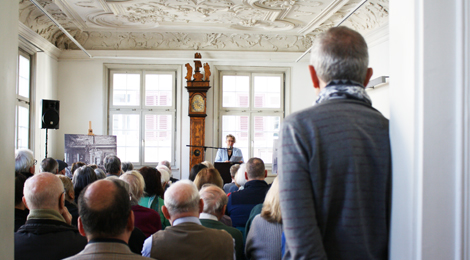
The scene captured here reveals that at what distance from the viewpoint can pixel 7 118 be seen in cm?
134

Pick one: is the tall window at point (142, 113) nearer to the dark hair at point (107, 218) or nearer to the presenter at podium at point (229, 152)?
the presenter at podium at point (229, 152)

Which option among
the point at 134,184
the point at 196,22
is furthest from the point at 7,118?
the point at 196,22

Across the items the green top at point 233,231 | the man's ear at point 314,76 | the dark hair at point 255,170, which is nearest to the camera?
the man's ear at point 314,76

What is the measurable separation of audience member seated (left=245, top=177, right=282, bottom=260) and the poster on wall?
6.88 m

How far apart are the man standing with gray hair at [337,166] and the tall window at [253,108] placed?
8.78 meters

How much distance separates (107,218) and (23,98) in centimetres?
776

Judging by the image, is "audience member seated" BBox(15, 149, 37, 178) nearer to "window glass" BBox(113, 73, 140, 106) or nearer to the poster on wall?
the poster on wall

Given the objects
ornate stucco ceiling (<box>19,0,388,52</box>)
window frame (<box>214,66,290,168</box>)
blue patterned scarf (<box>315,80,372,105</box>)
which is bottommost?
blue patterned scarf (<box>315,80,372,105</box>)

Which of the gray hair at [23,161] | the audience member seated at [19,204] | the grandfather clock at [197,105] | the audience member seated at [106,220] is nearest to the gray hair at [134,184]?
the audience member seated at [19,204]

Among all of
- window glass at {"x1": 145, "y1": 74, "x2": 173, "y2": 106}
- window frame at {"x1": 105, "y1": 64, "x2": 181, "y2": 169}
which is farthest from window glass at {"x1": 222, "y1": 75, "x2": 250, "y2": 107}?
window glass at {"x1": 145, "y1": 74, "x2": 173, "y2": 106}

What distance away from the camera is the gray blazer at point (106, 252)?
1.40 metres

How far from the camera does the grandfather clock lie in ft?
30.2

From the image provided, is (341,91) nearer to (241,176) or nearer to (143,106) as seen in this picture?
(241,176)

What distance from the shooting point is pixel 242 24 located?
8844mm
